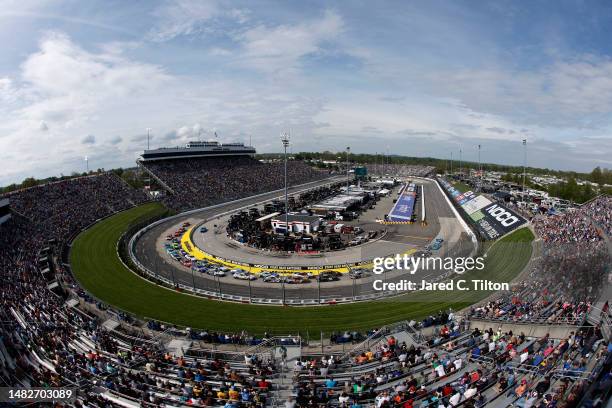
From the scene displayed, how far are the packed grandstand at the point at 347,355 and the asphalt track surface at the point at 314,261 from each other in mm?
6106

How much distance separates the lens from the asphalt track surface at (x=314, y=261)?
26625 mm

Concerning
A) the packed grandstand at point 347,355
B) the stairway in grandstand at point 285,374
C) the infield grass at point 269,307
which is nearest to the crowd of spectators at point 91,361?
the packed grandstand at point 347,355

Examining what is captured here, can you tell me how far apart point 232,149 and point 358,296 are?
7817 centimetres

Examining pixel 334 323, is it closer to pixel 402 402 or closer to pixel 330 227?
pixel 402 402

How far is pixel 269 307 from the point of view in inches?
955

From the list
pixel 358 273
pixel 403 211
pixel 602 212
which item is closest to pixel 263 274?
pixel 358 273

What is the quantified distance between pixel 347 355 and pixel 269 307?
961cm

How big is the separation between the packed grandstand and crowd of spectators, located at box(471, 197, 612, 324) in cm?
10

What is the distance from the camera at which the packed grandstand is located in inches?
443

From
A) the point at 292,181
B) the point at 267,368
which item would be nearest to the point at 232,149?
the point at 292,181

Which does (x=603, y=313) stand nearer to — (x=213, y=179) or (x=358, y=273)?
(x=358, y=273)

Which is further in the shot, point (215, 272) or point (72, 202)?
point (72, 202)

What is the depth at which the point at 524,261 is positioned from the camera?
93.5 feet

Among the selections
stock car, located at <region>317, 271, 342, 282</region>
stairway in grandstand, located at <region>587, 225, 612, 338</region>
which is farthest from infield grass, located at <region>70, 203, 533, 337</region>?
stairway in grandstand, located at <region>587, 225, 612, 338</region>
